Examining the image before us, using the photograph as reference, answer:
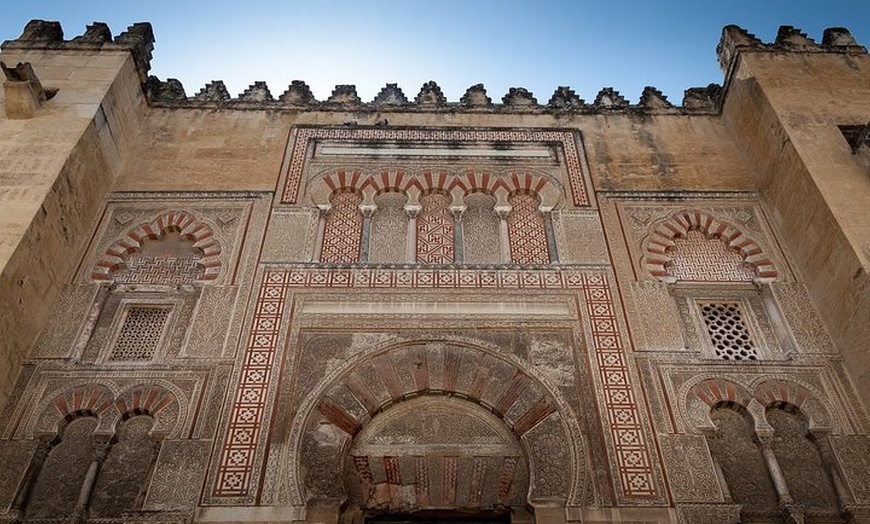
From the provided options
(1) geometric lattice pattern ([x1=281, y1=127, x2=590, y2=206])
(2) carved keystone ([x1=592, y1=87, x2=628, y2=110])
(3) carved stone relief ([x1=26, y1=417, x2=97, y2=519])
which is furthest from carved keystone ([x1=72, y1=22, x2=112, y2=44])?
(2) carved keystone ([x1=592, y1=87, x2=628, y2=110])

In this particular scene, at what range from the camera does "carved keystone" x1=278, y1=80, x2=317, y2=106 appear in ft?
24.1

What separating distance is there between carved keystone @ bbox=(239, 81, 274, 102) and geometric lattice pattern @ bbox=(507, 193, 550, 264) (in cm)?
280

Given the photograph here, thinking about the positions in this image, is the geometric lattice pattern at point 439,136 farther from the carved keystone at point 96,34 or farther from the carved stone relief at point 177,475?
the carved stone relief at point 177,475

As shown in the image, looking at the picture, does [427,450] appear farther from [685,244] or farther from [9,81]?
[9,81]

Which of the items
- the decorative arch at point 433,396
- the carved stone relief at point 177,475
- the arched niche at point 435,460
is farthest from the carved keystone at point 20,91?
the arched niche at point 435,460

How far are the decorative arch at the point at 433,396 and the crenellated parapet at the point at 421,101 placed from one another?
3155 millimetres

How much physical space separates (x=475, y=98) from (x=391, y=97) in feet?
2.85

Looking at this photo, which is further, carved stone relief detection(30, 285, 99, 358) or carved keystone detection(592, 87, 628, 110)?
carved keystone detection(592, 87, 628, 110)

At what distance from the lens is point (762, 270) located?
18.9ft

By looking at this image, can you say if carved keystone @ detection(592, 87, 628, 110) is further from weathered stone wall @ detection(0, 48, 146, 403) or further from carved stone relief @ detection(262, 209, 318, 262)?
weathered stone wall @ detection(0, 48, 146, 403)

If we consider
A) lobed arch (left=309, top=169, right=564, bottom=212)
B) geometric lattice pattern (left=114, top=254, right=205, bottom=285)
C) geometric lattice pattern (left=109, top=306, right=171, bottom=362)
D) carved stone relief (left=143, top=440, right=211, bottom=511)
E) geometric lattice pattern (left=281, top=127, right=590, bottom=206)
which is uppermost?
geometric lattice pattern (left=281, top=127, right=590, bottom=206)

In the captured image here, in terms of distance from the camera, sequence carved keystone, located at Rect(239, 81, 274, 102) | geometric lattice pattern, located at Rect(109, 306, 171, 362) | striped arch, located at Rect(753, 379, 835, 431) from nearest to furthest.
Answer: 1. striped arch, located at Rect(753, 379, 835, 431)
2. geometric lattice pattern, located at Rect(109, 306, 171, 362)
3. carved keystone, located at Rect(239, 81, 274, 102)

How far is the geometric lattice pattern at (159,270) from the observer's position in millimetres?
5680

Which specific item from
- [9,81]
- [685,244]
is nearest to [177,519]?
[9,81]
